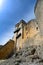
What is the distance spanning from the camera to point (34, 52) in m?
12.1

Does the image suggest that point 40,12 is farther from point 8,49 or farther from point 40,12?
point 8,49

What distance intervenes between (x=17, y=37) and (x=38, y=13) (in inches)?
745

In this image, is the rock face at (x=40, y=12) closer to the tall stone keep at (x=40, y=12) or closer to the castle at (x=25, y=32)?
the tall stone keep at (x=40, y=12)

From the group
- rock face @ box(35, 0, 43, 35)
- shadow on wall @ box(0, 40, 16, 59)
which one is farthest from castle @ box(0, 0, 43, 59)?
rock face @ box(35, 0, 43, 35)

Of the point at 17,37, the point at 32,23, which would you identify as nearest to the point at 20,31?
the point at 17,37

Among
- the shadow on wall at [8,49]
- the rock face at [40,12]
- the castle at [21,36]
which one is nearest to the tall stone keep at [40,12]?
the rock face at [40,12]

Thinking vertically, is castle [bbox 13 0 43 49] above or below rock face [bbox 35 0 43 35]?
above

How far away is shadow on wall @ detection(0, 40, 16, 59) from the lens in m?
25.8

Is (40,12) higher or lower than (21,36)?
lower

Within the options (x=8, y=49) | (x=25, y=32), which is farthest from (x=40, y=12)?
(x=25, y=32)

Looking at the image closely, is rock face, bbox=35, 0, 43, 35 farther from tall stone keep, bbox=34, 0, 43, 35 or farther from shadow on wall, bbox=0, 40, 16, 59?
shadow on wall, bbox=0, 40, 16, 59

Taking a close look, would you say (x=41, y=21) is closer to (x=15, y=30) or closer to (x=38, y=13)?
(x=38, y=13)

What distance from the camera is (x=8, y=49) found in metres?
27.6

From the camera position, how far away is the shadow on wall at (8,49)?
1017 inches
